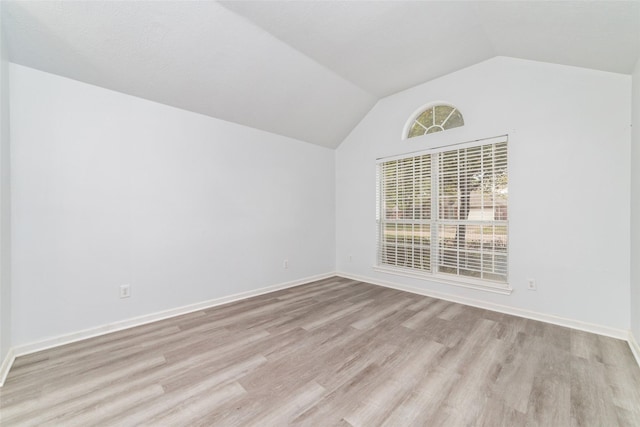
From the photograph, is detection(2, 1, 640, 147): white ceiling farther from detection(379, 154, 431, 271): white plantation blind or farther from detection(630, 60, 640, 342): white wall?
detection(379, 154, 431, 271): white plantation blind

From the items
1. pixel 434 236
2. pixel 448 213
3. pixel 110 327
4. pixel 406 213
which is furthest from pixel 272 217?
pixel 448 213

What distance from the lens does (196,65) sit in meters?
2.58

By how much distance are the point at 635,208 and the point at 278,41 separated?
11.9 ft

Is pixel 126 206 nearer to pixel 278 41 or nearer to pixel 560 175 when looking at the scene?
pixel 278 41

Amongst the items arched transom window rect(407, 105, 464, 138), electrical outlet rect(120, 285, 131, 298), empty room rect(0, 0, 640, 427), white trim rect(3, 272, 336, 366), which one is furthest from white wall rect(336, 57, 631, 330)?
electrical outlet rect(120, 285, 131, 298)

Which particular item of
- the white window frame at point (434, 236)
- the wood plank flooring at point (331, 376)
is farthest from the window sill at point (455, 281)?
the wood plank flooring at point (331, 376)

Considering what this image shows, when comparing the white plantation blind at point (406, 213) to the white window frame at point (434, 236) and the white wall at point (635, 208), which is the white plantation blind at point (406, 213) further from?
the white wall at point (635, 208)

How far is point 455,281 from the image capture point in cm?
334

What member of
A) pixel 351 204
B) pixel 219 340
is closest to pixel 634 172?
pixel 351 204

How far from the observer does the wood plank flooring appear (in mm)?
1453

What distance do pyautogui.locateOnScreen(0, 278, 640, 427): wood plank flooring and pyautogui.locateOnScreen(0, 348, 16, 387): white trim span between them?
0.04 meters

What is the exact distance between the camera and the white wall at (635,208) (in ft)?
6.92

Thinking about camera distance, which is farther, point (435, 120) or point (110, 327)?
point (435, 120)

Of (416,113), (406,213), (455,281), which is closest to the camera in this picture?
(455,281)
